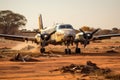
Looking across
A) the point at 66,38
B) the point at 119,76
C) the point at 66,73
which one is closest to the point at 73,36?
the point at 66,38

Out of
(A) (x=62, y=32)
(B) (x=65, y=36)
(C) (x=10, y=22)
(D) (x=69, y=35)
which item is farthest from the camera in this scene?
(C) (x=10, y=22)

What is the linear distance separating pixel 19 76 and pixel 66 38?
43.2ft

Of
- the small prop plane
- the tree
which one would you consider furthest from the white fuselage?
the tree

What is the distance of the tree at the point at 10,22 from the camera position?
75188 millimetres

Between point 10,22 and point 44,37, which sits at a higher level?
point 10,22

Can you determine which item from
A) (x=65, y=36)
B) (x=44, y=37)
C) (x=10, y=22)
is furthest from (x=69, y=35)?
(x=10, y=22)

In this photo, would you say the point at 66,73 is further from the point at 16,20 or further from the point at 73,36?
the point at 16,20

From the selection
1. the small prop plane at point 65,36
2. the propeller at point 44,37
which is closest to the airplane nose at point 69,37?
the small prop plane at point 65,36

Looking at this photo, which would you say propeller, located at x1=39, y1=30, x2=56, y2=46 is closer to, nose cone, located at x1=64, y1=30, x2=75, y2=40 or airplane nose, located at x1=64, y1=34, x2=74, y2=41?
nose cone, located at x1=64, y1=30, x2=75, y2=40

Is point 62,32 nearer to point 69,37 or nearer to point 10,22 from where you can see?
point 69,37

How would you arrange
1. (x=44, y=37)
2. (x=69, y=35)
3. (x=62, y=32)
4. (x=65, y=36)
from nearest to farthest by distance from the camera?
1. (x=69, y=35)
2. (x=65, y=36)
3. (x=62, y=32)
4. (x=44, y=37)

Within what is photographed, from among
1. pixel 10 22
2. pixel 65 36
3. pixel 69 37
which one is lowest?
pixel 69 37

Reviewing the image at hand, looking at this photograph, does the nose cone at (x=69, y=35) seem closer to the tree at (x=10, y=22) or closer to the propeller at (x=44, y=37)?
the propeller at (x=44, y=37)

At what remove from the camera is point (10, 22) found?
7612cm
